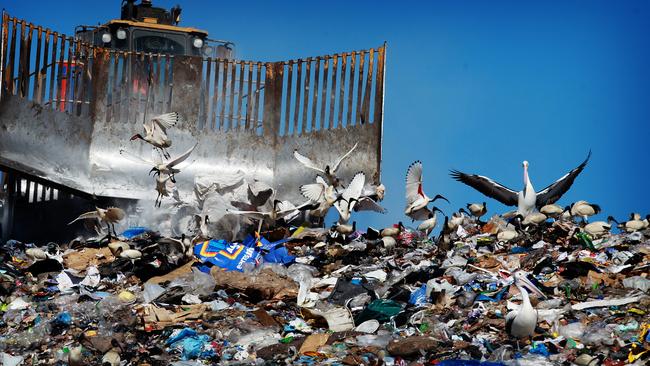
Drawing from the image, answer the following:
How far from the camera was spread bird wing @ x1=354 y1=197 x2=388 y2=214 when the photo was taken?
9.72 m

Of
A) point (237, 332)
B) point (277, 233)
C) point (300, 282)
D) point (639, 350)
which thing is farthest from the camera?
point (277, 233)

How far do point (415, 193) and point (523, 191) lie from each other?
3.18 ft

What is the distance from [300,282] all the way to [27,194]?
11.5ft

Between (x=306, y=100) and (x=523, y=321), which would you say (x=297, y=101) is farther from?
(x=523, y=321)

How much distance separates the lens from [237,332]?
585 cm

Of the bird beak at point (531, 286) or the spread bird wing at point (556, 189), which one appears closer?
the bird beak at point (531, 286)

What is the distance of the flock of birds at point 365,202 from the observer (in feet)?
28.4

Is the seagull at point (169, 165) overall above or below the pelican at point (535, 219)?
above

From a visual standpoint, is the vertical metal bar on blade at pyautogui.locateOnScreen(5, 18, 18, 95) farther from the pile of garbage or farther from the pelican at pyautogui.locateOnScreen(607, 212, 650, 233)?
the pelican at pyautogui.locateOnScreen(607, 212, 650, 233)

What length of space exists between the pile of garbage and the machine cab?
338cm

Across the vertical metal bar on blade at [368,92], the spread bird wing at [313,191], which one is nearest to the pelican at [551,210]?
the spread bird wing at [313,191]

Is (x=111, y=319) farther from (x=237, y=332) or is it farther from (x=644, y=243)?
(x=644, y=243)

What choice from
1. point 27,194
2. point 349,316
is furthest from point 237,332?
point 27,194

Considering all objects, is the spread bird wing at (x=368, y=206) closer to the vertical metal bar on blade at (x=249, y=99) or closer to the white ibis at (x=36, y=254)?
the vertical metal bar on blade at (x=249, y=99)
